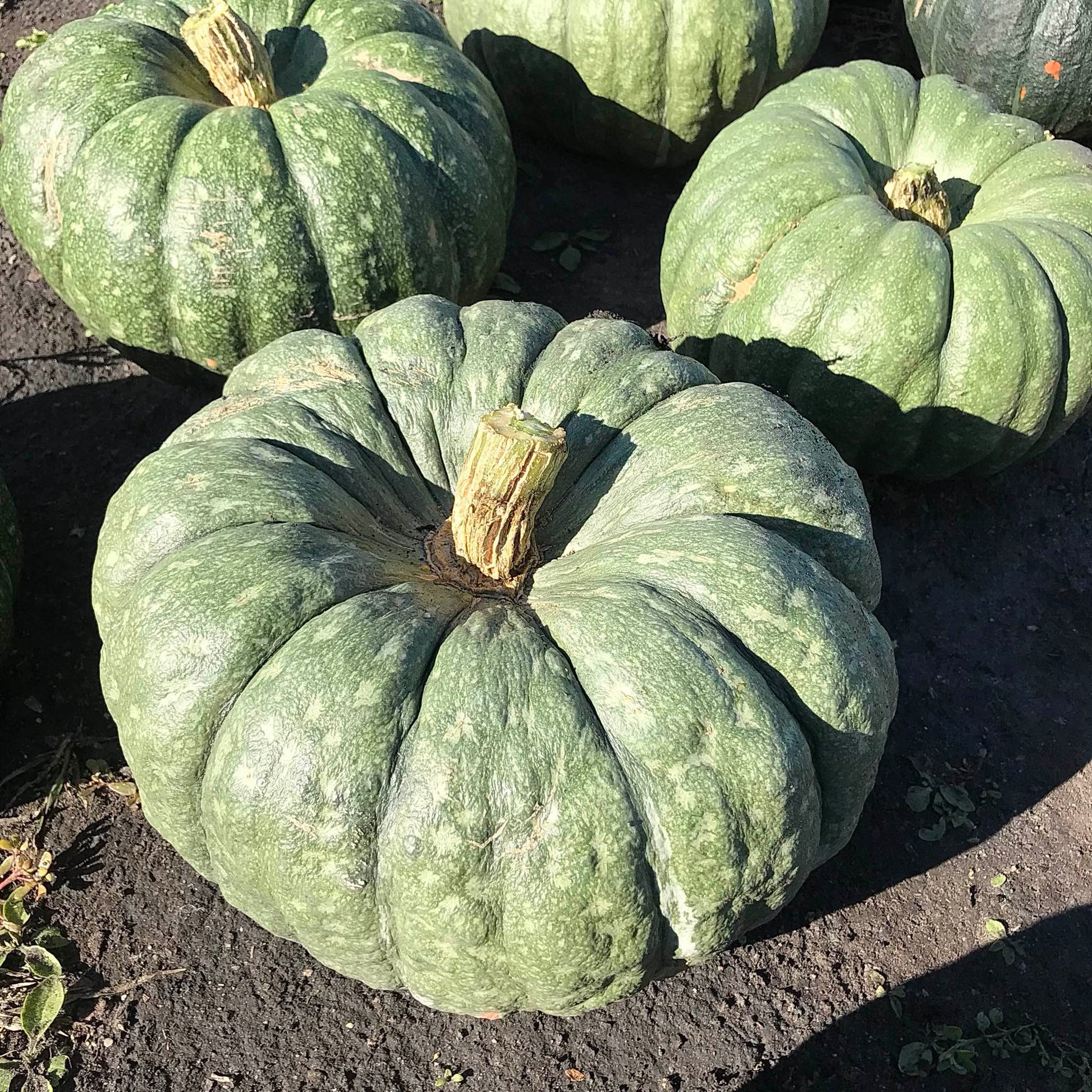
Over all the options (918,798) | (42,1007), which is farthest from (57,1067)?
(918,798)

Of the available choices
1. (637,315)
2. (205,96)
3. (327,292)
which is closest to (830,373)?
(637,315)

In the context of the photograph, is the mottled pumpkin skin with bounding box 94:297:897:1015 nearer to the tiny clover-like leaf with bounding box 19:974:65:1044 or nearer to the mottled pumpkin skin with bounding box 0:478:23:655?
the tiny clover-like leaf with bounding box 19:974:65:1044

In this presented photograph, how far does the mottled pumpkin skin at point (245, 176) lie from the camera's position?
392 centimetres

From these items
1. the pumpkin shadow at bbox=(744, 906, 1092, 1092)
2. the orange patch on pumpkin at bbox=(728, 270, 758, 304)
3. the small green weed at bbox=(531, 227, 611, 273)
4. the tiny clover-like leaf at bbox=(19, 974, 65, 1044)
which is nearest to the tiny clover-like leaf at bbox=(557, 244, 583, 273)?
the small green weed at bbox=(531, 227, 611, 273)

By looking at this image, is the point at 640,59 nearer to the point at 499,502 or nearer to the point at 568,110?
the point at 568,110

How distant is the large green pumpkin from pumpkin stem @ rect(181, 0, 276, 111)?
12.9 ft

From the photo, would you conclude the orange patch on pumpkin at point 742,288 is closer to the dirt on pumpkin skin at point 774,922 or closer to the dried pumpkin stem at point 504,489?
the dirt on pumpkin skin at point 774,922

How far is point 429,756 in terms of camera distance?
2568mm

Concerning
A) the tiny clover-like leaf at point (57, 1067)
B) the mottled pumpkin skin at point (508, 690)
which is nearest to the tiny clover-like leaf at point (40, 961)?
the tiny clover-like leaf at point (57, 1067)

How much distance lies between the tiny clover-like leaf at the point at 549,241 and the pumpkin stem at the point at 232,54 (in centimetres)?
191

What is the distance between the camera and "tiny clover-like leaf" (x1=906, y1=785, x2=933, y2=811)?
406cm

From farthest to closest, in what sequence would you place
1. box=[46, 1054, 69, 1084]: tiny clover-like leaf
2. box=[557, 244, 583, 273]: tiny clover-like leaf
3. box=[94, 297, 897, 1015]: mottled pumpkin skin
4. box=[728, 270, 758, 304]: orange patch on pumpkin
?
box=[557, 244, 583, 273]: tiny clover-like leaf → box=[728, 270, 758, 304]: orange patch on pumpkin → box=[46, 1054, 69, 1084]: tiny clover-like leaf → box=[94, 297, 897, 1015]: mottled pumpkin skin

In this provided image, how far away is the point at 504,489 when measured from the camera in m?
2.86

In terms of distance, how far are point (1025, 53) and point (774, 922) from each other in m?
4.82
